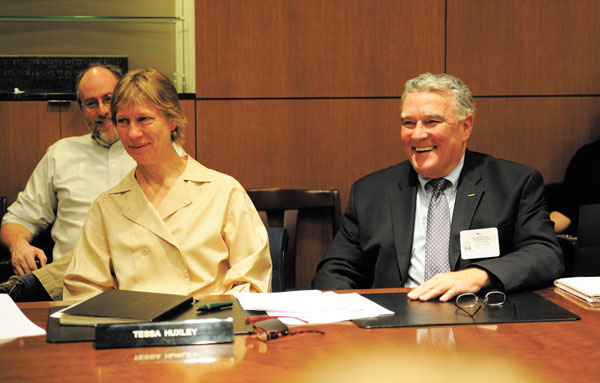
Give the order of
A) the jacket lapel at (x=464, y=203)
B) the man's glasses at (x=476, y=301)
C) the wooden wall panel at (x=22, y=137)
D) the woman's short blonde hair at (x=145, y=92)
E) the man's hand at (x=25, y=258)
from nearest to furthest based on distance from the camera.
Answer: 1. the man's glasses at (x=476, y=301)
2. the woman's short blonde hair at (x=145, y=92)
3. the jacket lapel at (x=464, y=203)
4. the man's hand at (x=25, y=258)
5. the wooden wall panel at (x=22, y=137)

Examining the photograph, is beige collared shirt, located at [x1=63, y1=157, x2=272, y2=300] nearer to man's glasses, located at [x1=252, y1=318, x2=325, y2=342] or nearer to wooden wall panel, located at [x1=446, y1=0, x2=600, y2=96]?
man's glasses, located at [x1=252, y1=318, x2=325, y2=342]

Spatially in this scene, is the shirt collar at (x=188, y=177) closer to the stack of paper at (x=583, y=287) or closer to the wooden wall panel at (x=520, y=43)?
the stack of paper at (x=583, y=287)

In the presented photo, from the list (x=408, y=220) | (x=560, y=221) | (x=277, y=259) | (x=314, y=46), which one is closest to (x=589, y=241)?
(x=408, y=220)

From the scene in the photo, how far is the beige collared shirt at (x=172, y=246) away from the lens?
2.12m

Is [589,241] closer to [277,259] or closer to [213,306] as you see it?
[277,259]

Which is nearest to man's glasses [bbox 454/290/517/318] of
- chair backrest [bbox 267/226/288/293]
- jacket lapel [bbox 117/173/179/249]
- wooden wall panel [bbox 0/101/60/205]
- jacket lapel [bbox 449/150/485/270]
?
jacket lapel [bbox 449/150/485/270]

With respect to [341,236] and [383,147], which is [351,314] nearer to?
[341,236]

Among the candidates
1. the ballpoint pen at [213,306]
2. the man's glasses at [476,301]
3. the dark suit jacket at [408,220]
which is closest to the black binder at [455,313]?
the man's glasses at [476,301]

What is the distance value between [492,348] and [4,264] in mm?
2447

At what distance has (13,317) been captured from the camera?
162 cm

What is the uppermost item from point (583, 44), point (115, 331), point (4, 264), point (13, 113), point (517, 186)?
point (583, 44)

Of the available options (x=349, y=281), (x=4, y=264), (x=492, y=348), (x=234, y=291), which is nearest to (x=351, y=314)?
(x=492, y=348)

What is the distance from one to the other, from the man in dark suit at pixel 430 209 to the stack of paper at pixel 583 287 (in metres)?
0.26

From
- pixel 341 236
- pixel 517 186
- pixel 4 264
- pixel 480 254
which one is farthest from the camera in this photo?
pixel 4 264
